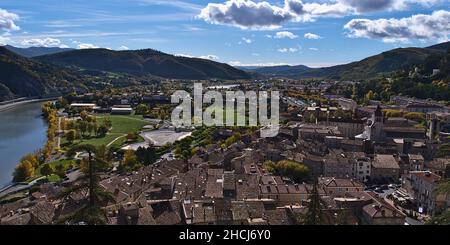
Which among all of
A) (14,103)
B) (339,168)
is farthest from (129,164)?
(14,103)

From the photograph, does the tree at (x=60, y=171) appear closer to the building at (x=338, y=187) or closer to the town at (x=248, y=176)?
the town at (x=248, y=176)

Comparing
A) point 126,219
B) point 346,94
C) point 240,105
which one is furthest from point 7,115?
point 126,219

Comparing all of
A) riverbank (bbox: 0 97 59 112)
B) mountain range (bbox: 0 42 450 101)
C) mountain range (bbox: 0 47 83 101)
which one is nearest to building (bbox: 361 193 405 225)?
riverbank (bbox: 0 97 59 112)

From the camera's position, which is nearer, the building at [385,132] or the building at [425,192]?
the building at [425,192]

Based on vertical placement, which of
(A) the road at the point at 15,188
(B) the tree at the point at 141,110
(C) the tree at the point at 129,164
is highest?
(B) the tree at the point at 141,110

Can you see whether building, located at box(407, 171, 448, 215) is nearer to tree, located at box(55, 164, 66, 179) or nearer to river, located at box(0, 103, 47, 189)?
tree, located at box(55, 164, 66, 179)

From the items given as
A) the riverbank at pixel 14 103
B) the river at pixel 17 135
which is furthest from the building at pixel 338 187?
the riverbank at pixel 14 103

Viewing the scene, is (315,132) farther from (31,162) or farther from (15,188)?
(15,188)

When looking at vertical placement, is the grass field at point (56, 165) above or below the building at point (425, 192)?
below
